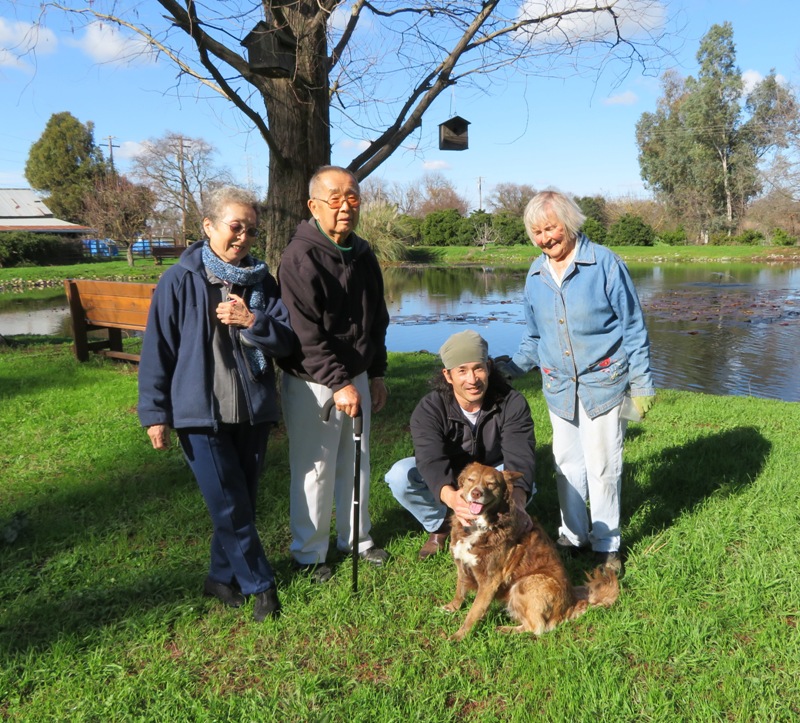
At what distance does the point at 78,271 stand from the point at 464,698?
1415 inches

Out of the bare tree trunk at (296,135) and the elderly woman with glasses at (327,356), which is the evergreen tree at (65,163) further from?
the elderly woman with glasses at (327,356)

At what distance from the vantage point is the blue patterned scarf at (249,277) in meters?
2.69

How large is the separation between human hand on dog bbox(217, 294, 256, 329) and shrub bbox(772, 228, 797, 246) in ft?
152

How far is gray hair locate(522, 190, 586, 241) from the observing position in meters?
3.10

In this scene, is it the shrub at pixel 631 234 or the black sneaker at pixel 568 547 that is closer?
the black sneaker at pixel 568 547

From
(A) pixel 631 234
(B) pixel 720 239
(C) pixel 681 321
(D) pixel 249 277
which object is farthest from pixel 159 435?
(B) pixel 720 239

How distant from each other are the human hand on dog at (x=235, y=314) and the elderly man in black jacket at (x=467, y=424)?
3.25 ft

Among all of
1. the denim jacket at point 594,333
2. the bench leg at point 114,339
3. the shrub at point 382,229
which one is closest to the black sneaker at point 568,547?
the denim jacket at point 594,333

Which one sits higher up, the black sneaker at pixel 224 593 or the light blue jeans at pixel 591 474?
the light blue jeans at pixel 591 474

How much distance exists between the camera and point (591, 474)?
331cm

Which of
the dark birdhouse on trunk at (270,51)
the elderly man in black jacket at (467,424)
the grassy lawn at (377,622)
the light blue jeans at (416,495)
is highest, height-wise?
the dark birdhouse on trunk at (270,51)

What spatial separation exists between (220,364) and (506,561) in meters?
1.56

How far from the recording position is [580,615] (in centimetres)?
291

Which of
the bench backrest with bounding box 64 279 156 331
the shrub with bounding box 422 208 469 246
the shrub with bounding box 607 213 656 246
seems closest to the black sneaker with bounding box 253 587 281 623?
the bench backrest with bounding box 64 279 156 331
